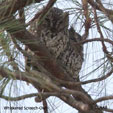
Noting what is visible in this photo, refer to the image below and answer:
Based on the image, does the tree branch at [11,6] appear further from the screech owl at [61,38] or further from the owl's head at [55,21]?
the owl's head at [55,21]

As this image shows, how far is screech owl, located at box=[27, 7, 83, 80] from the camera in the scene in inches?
115

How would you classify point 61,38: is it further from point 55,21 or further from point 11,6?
point 11,6

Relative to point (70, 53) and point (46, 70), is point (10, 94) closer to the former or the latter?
point (46, 70)

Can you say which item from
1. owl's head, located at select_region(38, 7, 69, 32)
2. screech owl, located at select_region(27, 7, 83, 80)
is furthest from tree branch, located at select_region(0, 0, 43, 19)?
owl's head, located at select_region(38, 7, 69, 32)

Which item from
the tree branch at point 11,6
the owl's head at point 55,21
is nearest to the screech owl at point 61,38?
the owl's head at point 55,21

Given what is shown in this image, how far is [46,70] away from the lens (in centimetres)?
229

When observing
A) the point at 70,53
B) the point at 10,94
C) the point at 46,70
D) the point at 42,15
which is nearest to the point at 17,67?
the point at 10,94

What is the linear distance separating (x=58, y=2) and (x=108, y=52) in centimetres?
44

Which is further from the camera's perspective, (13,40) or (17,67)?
(13,40)

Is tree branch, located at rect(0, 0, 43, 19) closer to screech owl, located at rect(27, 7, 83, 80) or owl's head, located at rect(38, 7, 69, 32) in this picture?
screech owl, located at rect(27, 7, 83, 80)

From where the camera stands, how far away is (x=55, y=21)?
293 centimetres

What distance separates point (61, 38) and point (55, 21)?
0.20 meters

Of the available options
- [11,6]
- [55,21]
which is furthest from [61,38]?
[11,6]

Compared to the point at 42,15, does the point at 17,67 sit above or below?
below
